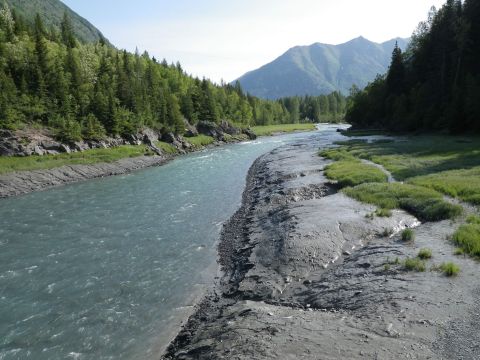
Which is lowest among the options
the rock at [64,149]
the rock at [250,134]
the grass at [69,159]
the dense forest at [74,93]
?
the rock at [250,134]

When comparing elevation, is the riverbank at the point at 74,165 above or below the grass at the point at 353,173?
above

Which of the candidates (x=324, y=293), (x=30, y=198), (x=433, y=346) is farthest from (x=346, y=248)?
(x=30, y=198)

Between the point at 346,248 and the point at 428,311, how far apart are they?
28.4ft

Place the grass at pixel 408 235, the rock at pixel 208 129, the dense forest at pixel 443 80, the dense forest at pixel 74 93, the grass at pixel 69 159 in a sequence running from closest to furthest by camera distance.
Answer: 1. the grass at pixel 408 235
2. the grass at pixel 69 159
3. the dense forest at pixel 443 80
4. the dense forest at pixel 74 93
5. the rock at pixel 208 129

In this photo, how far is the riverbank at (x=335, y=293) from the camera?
12.7 metres

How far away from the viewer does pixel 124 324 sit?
17.0 meters

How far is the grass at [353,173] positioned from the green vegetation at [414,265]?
66.3 feet

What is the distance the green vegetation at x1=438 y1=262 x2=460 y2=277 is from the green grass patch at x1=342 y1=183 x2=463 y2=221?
360 inches

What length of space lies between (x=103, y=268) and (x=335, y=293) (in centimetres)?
1474

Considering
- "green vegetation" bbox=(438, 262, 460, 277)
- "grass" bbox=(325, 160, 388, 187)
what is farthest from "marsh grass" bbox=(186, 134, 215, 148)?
"green vegetation" bbox=(438, 262, 460, 277)

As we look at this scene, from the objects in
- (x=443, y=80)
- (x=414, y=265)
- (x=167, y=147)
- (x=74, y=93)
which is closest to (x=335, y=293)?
(x=414, y=265)

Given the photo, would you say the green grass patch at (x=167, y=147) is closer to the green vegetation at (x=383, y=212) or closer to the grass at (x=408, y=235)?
the green vegetation at (x=383, y=212)

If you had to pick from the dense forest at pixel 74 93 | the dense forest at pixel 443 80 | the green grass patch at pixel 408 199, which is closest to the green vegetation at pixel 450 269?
the green grass patch at pixel 408 199

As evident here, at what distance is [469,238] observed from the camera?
2033cm
